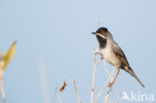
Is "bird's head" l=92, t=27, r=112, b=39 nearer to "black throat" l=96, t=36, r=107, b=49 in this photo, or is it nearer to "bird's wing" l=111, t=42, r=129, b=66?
"black throat" l=96, t=36, r=107, b=49

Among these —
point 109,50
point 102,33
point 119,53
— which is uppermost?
Result: point 102,33

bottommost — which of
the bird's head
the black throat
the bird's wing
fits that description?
the bird's wing

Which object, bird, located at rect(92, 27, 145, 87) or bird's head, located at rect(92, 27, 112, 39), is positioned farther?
bird's head, located at rect(92, 27, 112, 39)

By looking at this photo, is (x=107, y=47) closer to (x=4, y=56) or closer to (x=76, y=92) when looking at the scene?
(x=76, y=92)

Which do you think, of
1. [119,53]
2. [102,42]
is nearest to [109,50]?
[102,42]

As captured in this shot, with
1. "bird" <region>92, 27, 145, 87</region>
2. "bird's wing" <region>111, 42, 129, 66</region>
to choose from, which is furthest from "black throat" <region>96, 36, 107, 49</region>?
"bird's wing" <region>111, 42, 129, 66</region>

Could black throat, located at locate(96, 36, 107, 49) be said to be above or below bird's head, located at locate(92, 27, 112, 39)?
below

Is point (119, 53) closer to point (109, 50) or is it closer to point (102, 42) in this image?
point (109, 50)

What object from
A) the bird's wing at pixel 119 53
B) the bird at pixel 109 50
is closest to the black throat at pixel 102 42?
the bird at pixel 109 50

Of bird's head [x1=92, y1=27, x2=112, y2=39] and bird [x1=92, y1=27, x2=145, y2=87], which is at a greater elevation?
bird's head [x1=92, y1=27, x2=112, y2=39]

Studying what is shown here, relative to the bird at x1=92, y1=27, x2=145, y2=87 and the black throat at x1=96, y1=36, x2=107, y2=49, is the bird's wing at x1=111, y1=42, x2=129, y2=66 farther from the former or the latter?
the black throat at x1=96, y1=36, x2=107, y2=49

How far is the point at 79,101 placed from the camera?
2.83 meters

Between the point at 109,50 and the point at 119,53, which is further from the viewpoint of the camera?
the point at 119,53

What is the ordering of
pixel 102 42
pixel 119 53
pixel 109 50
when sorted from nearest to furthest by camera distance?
pixel 109 50 < pixel 102 42 < pixel 119 53
